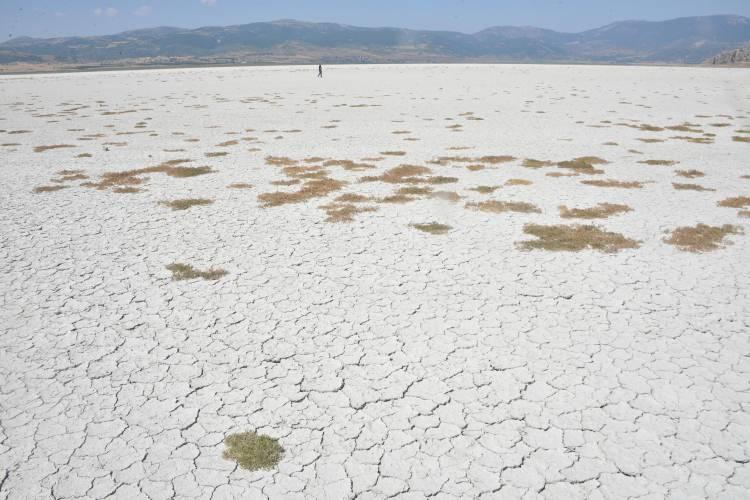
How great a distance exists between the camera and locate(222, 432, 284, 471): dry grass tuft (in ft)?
20.1

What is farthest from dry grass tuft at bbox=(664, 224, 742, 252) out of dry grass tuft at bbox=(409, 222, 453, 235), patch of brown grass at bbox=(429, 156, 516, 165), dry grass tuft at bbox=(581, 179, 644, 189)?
patch of brown grass at bbox=(429, 156, 516, 165)

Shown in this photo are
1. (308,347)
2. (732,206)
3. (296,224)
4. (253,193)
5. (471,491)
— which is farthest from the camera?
(253,193)

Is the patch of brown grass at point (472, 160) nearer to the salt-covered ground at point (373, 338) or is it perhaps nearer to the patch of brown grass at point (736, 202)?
the salt-covered ground at point (373, 338)

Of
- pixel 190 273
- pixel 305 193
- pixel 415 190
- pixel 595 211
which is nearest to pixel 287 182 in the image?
pixel 305 193

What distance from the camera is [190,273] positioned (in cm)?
1141

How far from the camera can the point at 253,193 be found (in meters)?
18.0

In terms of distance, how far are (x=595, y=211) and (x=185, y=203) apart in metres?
13.3

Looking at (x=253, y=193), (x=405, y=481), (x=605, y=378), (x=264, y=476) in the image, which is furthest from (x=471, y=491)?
(x=253, y=193)

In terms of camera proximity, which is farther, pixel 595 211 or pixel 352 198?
pixel 352 198

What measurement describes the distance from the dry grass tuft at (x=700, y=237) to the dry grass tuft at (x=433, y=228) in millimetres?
5740

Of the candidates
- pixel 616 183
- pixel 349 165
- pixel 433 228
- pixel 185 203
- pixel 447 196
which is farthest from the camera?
pixel 349 165

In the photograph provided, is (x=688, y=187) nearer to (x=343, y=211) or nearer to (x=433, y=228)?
(x=433, y=228)

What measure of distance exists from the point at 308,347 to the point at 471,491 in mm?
3787

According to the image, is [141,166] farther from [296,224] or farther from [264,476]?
[264,476]
